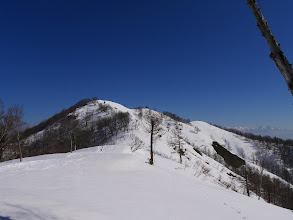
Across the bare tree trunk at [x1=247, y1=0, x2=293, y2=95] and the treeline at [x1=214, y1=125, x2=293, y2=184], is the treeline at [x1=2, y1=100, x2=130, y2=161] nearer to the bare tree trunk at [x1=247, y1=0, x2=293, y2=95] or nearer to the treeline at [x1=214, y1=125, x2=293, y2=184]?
the bare tree trunk at [x1=247, y1=0, x2=293, y2=95]

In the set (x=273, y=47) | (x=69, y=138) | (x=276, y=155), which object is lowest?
(x=276, y=155)

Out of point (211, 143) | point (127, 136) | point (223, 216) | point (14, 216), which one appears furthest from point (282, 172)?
point (14, 216)

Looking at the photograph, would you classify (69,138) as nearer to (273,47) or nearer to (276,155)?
(273,47)

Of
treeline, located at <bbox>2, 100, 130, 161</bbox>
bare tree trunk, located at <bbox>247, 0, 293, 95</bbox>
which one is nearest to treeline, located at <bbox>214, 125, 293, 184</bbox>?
treeline, located at <bbox>2, 100, 130, 161</bbox>

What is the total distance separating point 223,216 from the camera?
567 cm

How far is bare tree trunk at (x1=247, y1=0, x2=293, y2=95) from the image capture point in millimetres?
2348

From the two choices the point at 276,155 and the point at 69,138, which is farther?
the point at 276,155

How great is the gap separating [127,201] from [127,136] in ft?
143

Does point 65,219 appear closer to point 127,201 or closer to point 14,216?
point 14,216

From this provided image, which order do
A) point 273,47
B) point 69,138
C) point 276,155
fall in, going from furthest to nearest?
point 276,155 < point 69,138 < point 273,47

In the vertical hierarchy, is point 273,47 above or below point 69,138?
above

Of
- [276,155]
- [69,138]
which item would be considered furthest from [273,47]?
[276,155]

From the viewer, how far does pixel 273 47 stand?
2438mm

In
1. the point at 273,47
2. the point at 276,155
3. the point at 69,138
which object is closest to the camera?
the point at 273,47
